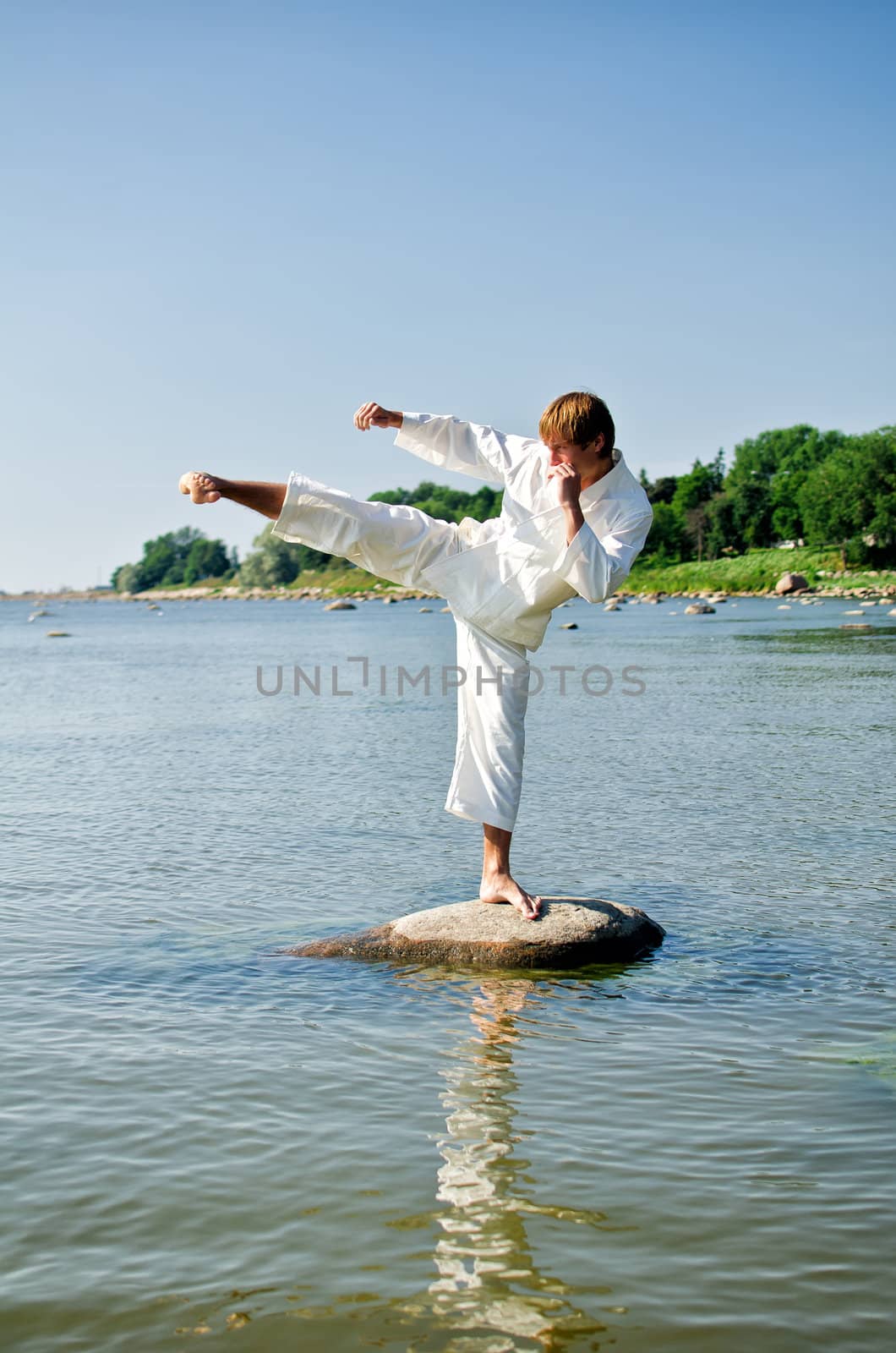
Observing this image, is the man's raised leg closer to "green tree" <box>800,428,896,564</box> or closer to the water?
the water

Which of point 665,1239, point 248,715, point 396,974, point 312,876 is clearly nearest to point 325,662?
point 248,715

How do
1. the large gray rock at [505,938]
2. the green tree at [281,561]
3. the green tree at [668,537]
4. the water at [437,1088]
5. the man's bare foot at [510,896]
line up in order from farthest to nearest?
the green tree at [281,561] < the green tree at [668,537] < the man's bare foot at [510,896] < the large gray rock at [505,938] < the water at [437,1088]

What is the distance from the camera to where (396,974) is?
7840 millimetres

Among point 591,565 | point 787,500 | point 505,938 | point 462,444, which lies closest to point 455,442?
point 462,444

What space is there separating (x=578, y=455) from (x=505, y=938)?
9.95 feet

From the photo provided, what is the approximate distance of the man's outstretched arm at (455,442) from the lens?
7.45 meters

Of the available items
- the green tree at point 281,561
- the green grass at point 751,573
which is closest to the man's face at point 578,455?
the green grass at point 751,573

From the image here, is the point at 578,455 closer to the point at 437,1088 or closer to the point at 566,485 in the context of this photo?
the point at 566,485

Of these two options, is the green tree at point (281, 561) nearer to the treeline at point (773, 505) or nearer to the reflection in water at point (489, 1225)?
the treeline at point (773, 505)

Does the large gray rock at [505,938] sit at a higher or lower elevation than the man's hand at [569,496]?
lower

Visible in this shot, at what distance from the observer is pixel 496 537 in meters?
7.50

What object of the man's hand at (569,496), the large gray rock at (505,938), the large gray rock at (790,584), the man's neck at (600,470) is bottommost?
the large gray rock at (505,938)

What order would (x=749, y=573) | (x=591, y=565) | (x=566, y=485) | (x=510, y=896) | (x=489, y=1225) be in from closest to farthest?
(x=489, y=1225)
(x=591, y=565)
(x=566, y=485)
(x=510, y=896)
(x=749, y=573)

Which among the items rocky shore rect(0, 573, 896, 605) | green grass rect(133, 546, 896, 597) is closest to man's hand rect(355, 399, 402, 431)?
rocky shore rect(0, 573, 896, 605)
